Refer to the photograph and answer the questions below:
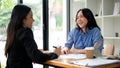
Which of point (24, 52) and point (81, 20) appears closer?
point (24, 52)

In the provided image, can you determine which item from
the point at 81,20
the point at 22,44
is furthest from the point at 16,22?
the point at 81,20

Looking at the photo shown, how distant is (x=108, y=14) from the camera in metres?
3.75

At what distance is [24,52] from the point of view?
1.84 meters

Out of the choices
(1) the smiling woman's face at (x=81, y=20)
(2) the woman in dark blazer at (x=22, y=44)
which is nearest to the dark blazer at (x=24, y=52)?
(2) the woman in dark blazer at (x=22, y=44)

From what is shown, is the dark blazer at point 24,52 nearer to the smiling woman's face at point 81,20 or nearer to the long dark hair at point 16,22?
the long dark hair at point 16,22

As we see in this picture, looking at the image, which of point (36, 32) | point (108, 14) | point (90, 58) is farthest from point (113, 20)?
point (90, 58)

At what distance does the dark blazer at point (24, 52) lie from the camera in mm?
1753

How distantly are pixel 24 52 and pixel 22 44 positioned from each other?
8 centimetres

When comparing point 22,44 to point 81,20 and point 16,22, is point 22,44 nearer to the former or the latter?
point 16,22

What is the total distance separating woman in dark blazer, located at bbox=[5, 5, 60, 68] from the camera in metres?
1.76

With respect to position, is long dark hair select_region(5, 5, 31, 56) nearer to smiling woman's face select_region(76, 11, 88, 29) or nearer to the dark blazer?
the dark blazer

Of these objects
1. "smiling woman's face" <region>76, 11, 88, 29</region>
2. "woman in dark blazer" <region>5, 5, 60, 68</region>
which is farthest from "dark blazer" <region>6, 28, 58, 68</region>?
"smiling woman's face" <region>76, 11, 88, 29</region>

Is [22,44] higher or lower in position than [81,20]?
lower

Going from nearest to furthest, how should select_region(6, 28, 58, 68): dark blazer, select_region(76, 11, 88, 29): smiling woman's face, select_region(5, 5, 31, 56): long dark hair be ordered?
select_region(6, 28, 58, 68): dark blazer, select_region(5, 5, 31, 56): long dark hair, select_region(76, 11, 88, 29): smiling woman's face
